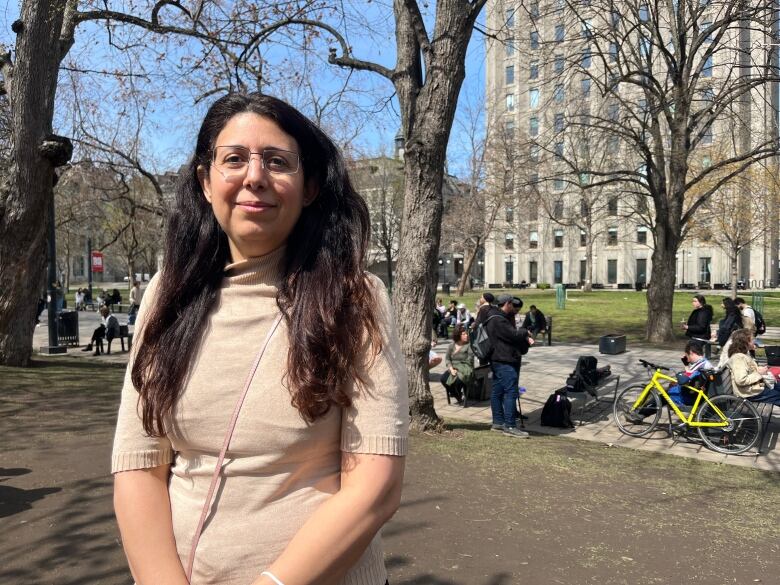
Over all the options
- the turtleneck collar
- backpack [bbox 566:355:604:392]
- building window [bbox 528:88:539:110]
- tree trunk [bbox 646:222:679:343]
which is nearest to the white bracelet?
the turtleneck collar

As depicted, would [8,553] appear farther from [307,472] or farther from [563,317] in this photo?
[563,317]

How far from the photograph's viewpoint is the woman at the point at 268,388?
4.39ft

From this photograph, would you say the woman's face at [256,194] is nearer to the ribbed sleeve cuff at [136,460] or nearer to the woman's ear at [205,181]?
the woman's ear at [205,181]

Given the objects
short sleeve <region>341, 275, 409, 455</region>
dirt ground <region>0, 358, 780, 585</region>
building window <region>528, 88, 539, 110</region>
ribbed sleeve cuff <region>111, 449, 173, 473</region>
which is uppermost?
building window <region>528, 88, 539, 110</region>

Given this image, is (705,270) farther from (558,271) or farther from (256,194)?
(256,194)

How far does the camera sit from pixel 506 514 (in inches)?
198

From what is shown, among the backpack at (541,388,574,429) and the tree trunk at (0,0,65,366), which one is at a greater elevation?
the tree trunk at (0,0,65,366)

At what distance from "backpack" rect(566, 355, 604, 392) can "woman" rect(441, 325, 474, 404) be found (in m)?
1.58

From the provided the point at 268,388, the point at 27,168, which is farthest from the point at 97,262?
the point at 268,388

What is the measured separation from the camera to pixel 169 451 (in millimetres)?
1496

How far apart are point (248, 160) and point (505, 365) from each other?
709cm

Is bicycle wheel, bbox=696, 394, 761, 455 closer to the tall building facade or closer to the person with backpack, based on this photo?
the person with backpack

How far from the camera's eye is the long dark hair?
4.50 feet

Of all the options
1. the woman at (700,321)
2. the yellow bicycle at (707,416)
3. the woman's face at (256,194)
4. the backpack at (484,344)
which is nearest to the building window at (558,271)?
the woman at (700,321)
